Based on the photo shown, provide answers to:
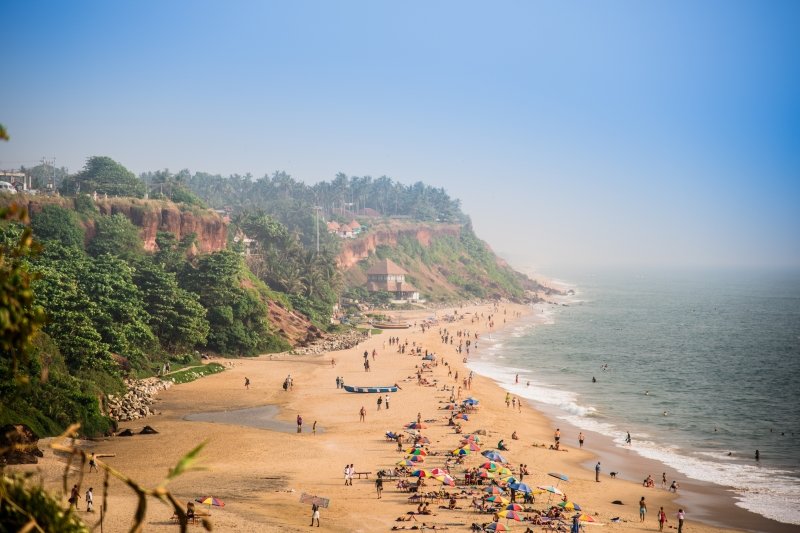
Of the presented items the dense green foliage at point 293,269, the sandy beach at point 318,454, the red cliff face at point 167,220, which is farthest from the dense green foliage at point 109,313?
the dense green foliage at point 293,269

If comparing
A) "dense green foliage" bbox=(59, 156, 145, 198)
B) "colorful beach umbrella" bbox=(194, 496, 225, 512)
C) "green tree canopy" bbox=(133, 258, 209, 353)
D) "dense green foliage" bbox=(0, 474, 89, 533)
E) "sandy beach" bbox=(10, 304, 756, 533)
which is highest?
"dense green foliage" bbox=(59, 156, 145, 198)

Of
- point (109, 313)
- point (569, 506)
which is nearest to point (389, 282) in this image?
point (109, 313)

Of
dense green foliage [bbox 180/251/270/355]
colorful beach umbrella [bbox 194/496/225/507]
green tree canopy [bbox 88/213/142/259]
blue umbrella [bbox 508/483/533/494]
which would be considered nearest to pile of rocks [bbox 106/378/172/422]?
dense green foliage [bbox 180/251/270/355]

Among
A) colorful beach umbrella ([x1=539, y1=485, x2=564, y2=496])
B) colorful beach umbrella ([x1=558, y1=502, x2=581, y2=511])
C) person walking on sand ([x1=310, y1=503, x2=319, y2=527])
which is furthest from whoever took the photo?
colorful beach umbrella ([x1=539, y1=485, x2=564, y2=496])

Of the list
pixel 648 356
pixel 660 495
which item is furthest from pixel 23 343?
pixel 648 356

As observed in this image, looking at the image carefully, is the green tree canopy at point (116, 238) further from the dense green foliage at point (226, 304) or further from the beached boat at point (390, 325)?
the beached boat at point (390, 325)

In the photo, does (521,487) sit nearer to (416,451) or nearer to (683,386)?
(416,451)

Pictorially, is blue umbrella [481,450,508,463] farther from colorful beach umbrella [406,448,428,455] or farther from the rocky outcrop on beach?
the rocky outcrop on beach
